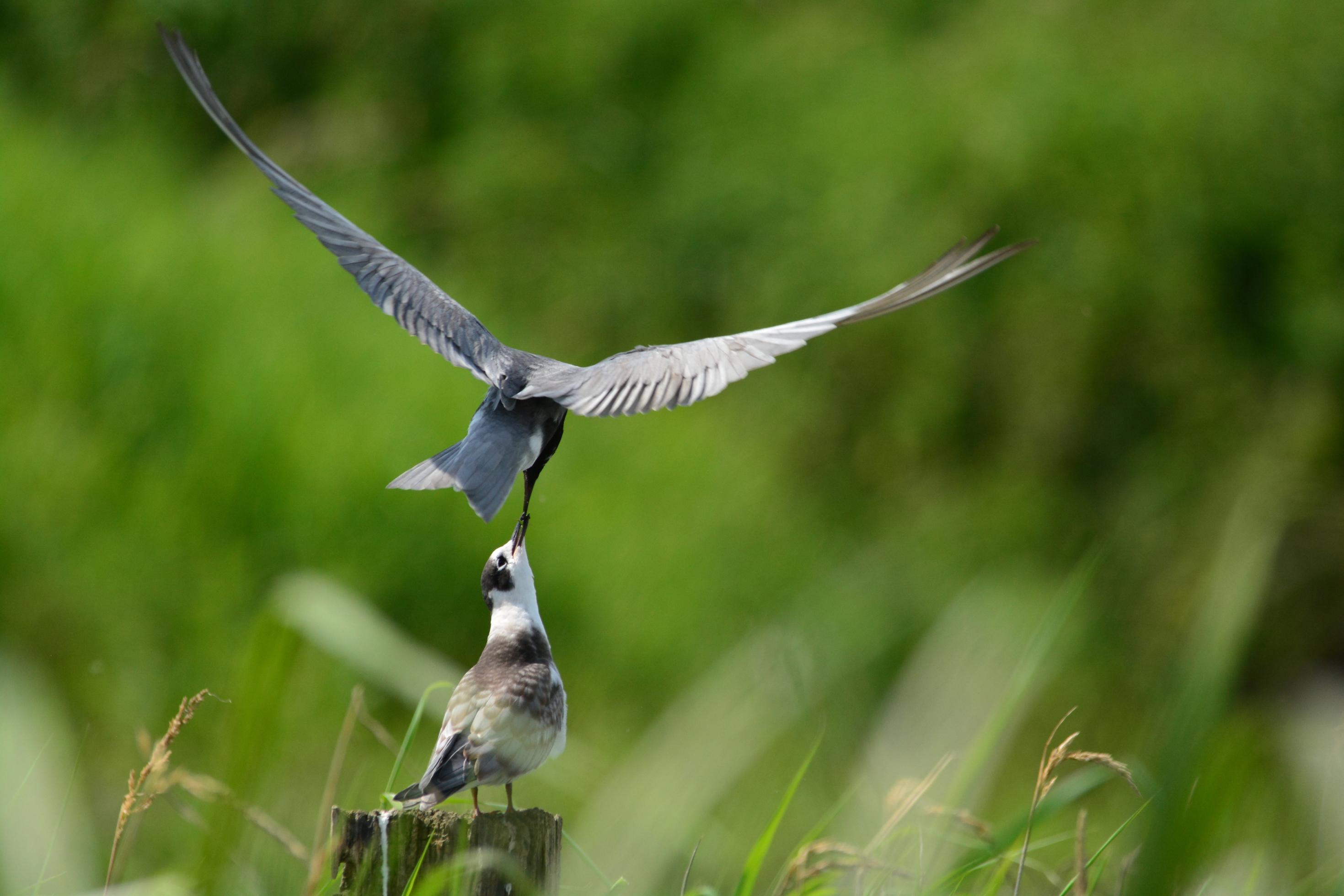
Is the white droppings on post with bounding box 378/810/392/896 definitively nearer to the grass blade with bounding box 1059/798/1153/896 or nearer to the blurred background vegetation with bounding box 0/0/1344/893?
the blurred background vegetation with bounding box 0/0/1344/893

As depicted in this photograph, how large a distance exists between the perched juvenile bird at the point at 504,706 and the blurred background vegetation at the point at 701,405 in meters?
0.19

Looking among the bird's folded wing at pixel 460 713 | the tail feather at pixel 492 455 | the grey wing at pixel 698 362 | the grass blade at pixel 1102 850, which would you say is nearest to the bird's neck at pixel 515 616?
the bird's folded wing at pixel 460 713

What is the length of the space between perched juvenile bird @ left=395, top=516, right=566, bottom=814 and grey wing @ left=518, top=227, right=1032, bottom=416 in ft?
0.89

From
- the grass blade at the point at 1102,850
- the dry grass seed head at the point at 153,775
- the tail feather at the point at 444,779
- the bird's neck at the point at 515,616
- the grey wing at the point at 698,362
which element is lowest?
the grass blade at the point at 1102,850

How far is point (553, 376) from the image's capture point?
2.16 meters

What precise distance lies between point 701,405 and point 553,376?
32.2ft

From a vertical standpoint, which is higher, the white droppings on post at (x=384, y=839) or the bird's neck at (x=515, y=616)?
the bird's neck at (x=515, y=616)

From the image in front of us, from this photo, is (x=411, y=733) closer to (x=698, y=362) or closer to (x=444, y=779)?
(x=444, y=779)

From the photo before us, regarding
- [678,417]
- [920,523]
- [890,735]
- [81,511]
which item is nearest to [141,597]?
[81,511]

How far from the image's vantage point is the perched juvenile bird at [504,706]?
2.04m

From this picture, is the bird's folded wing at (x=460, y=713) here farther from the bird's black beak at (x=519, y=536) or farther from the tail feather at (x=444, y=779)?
the bird's black beak at (x=519, y=536)

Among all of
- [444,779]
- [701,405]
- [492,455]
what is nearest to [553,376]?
[492,455]

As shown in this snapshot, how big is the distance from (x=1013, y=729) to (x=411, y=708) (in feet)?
17.8

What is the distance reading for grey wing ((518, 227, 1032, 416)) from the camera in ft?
6.47
